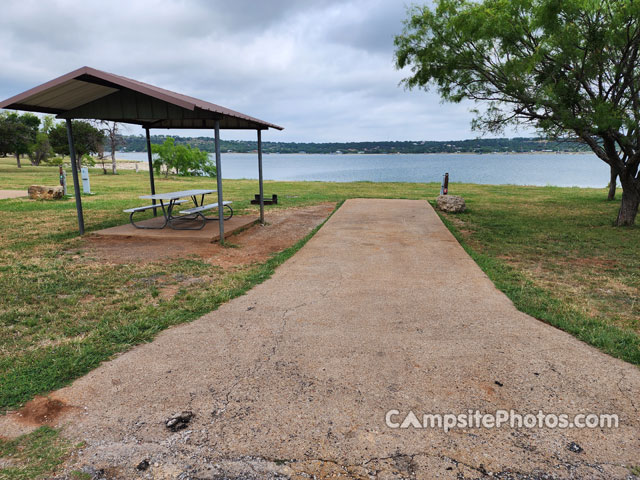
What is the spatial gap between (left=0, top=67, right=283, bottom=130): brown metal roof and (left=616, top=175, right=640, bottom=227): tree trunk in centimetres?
912

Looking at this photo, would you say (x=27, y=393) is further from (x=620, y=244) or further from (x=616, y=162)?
(x=616, y=162)

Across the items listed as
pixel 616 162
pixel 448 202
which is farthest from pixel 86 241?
pixel 616 162

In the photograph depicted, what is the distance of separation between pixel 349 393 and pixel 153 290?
3.13m

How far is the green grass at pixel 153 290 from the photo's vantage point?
3252 millimetres

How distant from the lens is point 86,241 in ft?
25.0

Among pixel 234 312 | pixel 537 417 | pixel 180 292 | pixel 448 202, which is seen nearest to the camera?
pixel 537 417

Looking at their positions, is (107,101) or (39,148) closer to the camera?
(107,101)

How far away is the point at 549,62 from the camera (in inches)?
343

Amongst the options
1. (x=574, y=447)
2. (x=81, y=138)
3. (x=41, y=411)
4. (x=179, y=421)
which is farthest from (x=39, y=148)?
(x=574, y=447)

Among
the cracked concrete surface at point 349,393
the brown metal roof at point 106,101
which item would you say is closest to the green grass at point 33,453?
the cracked concrete surface at point 349,393

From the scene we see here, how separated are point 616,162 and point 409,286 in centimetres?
803

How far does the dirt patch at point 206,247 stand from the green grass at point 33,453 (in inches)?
157

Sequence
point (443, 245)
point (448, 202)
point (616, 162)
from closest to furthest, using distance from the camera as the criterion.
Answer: point (443, 245), point (616, 162), point (448, 202)

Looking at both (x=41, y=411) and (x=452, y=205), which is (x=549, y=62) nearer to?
(x=452, y=205)
